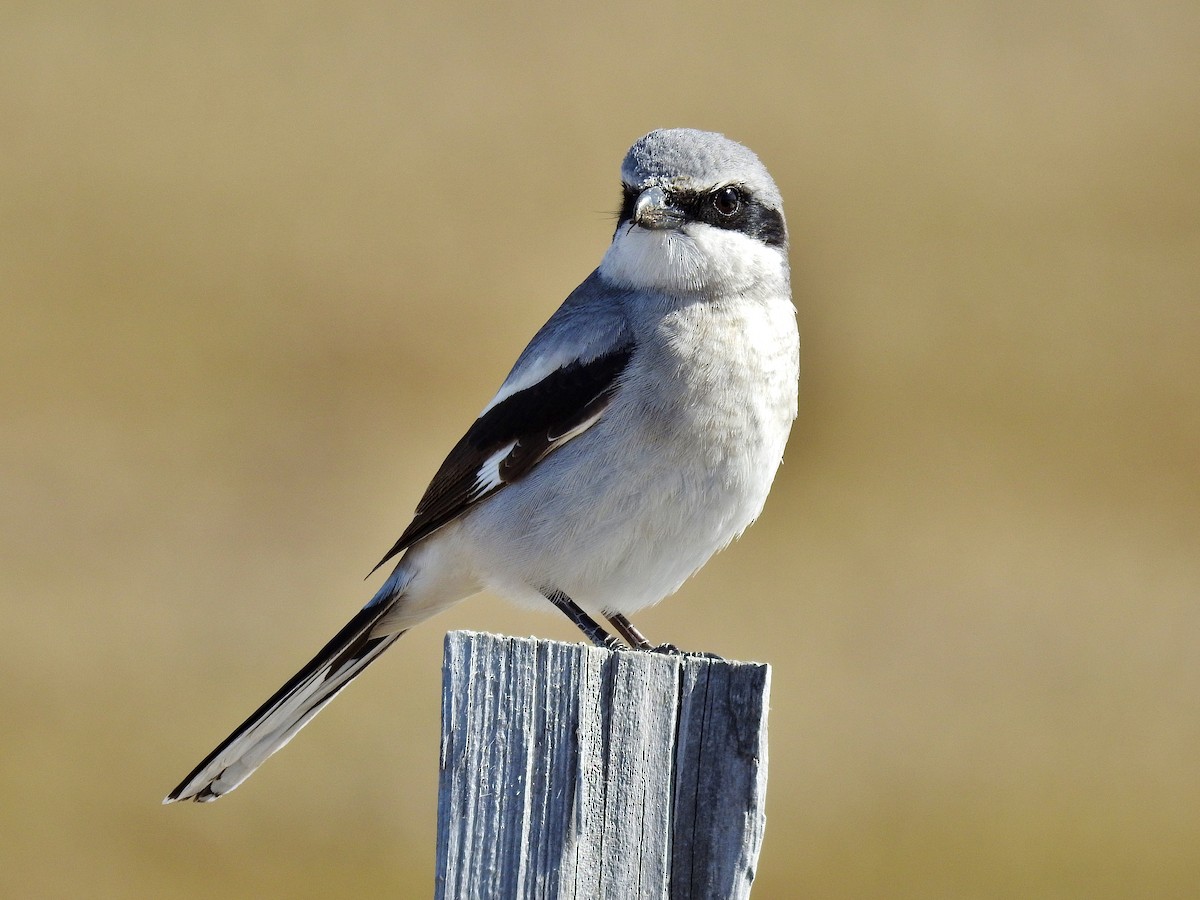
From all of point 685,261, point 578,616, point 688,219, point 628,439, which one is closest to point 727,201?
point 688,219

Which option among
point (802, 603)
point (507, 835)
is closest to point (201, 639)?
point (802, 603)

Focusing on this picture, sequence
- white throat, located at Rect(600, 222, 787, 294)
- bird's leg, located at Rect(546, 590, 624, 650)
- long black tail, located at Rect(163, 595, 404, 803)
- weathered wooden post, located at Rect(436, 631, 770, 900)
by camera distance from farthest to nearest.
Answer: white throat, located at Rect(600, 222, 787, 294), bird's leg, located at Rect(546, 590, 624, 650), long black tail, located at Rect(163, 595, 404, 803), weathered wooden post, located at Rect(436, 631, 770, 900)

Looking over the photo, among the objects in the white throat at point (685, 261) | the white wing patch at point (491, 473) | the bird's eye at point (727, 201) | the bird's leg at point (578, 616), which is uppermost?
the bird's eye at point (727, 201)

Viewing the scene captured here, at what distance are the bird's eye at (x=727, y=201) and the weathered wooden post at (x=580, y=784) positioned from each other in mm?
2007

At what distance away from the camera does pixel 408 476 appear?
971 cm

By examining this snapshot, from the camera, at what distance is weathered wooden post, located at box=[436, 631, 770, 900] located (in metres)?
2.06

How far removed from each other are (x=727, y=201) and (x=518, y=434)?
868 mm

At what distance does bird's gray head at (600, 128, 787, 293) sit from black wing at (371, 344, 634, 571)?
28 centimetres

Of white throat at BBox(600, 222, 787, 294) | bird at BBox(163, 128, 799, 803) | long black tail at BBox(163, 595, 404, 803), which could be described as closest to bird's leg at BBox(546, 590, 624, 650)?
bird at BBox(163, 128, 799, 803)

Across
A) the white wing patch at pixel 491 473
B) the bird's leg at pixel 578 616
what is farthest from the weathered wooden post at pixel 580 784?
the white wing patch at pixel 491 473

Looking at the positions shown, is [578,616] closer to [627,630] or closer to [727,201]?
[627,630]

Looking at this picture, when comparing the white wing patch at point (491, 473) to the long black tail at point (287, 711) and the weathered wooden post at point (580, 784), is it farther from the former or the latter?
the weathered wooden post at point (580, 784)

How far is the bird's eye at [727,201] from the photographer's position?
3840 mm

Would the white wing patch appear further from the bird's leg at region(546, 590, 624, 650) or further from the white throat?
the white throat
